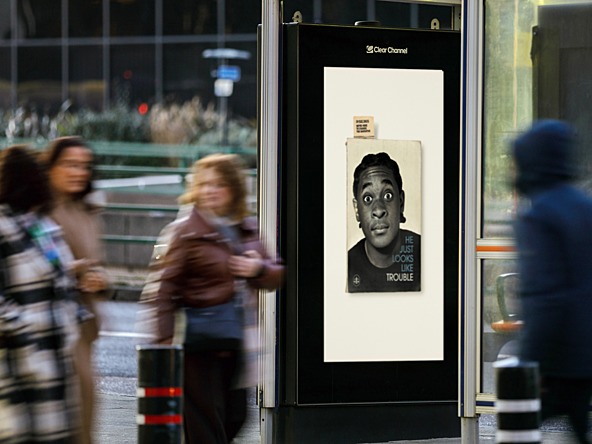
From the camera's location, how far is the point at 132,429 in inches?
360

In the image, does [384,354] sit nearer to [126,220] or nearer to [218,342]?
[218,342]

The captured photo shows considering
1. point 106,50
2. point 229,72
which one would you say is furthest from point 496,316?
point 106,50

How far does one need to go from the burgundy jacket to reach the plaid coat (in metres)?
0.65

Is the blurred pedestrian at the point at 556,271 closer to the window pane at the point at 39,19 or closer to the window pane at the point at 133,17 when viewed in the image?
the window pane at the point at 133,17

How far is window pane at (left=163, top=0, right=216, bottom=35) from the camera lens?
1262 inches

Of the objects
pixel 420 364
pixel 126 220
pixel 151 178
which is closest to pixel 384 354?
pixel 420 364

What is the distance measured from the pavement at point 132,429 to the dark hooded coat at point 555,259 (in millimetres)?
3114

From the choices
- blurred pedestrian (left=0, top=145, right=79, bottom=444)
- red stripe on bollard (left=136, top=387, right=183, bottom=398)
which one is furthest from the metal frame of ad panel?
red stripe on bollard (left=136, top=387, right=183, bottom=398)

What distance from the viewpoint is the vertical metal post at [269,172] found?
26.3 ft

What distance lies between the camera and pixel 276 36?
8.05 m

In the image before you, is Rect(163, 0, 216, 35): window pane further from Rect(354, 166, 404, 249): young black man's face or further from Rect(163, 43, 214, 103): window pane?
Rect(354, 166, 404, 249): young black man's face

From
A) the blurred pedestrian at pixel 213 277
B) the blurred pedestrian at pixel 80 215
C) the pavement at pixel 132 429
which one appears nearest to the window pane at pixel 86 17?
the pavement at pixel 132 429

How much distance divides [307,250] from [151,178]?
1367 cm

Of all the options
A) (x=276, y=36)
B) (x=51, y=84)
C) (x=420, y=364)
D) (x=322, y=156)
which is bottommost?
(x=420, y=364)
